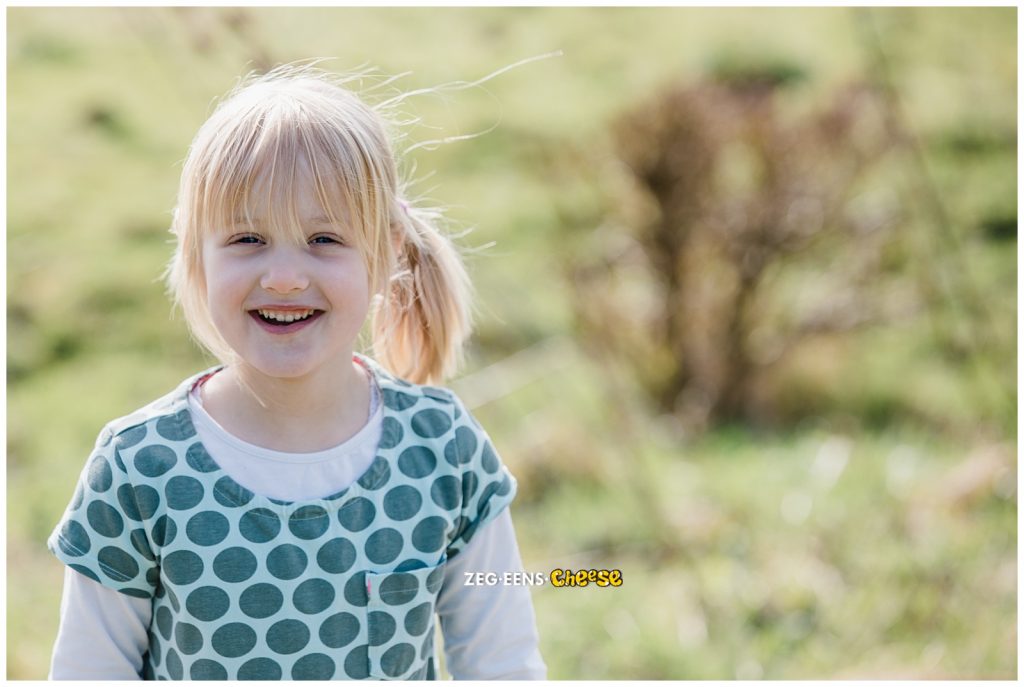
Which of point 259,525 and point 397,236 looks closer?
point 259,525

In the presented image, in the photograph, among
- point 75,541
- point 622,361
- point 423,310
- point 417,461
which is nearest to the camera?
point 75,541

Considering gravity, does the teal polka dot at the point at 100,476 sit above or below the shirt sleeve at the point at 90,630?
above

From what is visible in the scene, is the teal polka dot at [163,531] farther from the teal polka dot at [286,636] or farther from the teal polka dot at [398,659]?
the teal polka dot at [398,659]

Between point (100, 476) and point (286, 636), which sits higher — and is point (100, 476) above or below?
above

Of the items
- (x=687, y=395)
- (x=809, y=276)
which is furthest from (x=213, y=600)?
(x=809, y=276)

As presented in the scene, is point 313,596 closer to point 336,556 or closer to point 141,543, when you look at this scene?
point 336,556

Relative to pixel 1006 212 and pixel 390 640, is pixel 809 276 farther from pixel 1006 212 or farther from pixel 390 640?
pixel 390 640

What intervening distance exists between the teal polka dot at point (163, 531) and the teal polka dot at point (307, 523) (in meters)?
0.10

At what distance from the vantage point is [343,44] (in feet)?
11.5

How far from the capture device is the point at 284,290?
1000 mm

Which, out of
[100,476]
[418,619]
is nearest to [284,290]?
[100,476]

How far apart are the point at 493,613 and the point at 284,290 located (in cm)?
40

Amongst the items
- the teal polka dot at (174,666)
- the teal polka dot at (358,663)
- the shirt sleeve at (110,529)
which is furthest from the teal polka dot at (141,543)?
the teal polka dot at (358,663)

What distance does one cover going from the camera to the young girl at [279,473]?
1.00 m
